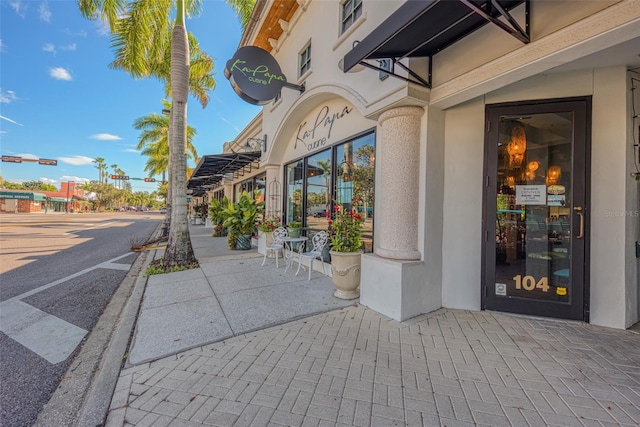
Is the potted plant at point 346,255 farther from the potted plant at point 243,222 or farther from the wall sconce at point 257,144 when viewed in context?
the potted plant at point 243,222

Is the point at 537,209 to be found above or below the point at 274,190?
below

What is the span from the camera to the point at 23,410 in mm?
2277

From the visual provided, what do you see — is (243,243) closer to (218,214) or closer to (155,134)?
(218,214)

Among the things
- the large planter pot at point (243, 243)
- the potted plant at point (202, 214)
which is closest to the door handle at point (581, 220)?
the large planter pot at point (243, 243)

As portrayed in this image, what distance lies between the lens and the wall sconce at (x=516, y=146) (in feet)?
12.9

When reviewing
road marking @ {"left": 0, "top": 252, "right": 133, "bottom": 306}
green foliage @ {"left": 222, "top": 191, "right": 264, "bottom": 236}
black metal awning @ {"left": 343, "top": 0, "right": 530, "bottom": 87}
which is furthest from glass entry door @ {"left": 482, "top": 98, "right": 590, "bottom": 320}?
road marking @ {"left": 0, "top": 252, "right": 133, "bottom": 306}

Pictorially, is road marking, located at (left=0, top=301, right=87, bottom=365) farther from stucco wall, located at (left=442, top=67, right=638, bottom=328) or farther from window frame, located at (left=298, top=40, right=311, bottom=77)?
window frame, located at (left=298, top=40, right=311, bottom=77)

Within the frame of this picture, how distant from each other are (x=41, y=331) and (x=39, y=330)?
0.06 meters

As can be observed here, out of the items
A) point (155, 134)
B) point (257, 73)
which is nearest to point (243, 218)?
point (257, 73)

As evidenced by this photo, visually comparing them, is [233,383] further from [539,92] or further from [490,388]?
[539,92]

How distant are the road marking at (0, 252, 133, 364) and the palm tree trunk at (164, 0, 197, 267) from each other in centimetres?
257

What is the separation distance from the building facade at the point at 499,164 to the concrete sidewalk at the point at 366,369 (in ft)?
1.65

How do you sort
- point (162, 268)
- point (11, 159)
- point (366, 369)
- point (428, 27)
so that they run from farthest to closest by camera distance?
point (11, 159) → point (162, 268) → point (428, 27) → point (366, 369)

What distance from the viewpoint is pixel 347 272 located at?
4.49 metres
